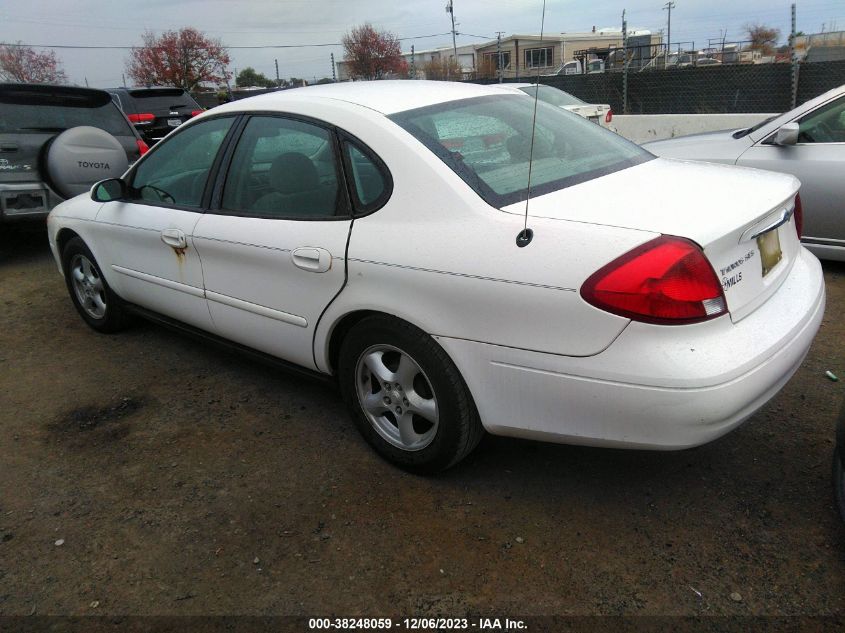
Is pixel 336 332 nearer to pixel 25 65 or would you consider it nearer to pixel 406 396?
pixel 406 396

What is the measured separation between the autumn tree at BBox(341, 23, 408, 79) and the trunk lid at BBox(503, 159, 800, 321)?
36793 millimetres

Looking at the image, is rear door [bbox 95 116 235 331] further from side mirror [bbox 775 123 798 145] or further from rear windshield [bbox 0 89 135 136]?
side mirror [bbox 775 123 798 145]

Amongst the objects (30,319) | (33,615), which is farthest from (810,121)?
(30,319)

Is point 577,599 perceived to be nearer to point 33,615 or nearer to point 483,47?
point 33,615

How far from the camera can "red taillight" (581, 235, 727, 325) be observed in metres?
2.12

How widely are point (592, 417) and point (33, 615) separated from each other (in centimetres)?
199

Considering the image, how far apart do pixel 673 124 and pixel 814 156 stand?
673cm

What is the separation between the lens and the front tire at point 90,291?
457 cm

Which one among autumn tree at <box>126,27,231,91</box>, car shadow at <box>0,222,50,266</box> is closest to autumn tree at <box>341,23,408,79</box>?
autumn tree at <box>126,27,231,91</box>

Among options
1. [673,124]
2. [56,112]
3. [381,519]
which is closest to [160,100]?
[56,112]

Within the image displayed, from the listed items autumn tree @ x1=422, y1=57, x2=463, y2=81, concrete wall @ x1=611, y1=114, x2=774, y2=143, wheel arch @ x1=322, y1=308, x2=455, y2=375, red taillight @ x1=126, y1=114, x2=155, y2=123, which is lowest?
wheel arch @ x1=322, y1=308, x2=455, y2=375

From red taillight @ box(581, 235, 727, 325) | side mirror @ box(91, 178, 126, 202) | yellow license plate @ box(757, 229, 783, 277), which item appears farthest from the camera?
side mirror @ box(91, 178, 126, 202)

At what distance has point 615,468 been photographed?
2.92 meters

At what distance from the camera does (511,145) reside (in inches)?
115
